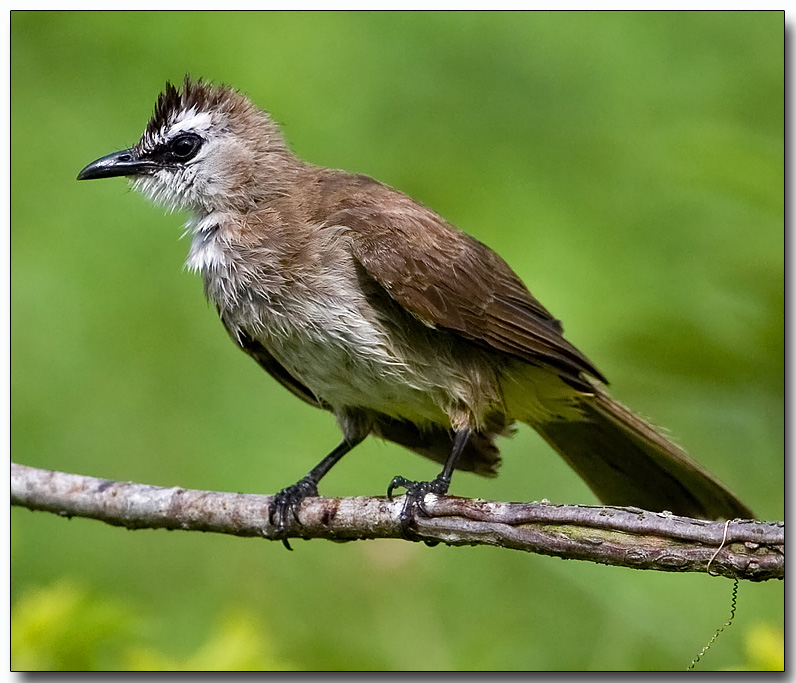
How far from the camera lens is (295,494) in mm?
3871

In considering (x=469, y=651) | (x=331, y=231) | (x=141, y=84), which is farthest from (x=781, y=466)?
(x=141, y=84)

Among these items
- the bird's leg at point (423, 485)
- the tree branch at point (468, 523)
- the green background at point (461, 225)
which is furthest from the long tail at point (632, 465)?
the tree branch at point (468, 523)

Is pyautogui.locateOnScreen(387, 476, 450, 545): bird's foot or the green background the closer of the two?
pyautogui.locateOnScreen(387, 476, 450, 545): bird's foot

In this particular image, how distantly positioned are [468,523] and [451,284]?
90cm

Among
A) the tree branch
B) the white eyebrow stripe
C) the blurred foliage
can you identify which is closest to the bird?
the white eyebrow stripe

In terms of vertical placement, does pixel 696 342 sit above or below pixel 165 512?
above

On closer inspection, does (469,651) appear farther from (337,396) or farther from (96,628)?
(96,628)

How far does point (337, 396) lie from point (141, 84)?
2.01 meters

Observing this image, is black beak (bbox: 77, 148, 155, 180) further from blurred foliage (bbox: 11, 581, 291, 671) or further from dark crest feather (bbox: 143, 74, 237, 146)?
blurred foliage (bbox: 11, 581, 291, 671)

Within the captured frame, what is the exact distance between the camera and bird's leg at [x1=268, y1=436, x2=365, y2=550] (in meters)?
3.70

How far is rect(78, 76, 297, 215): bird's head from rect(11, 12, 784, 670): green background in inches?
9.0

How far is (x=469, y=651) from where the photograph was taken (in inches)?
157

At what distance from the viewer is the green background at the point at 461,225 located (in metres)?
3.56

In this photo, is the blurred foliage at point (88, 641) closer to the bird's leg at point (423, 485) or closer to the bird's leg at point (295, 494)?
the bird's leg at point (295, 494)
